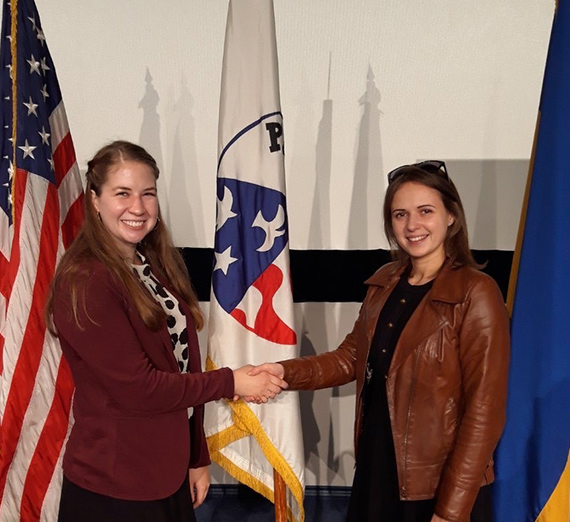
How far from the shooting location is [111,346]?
4.41 feet

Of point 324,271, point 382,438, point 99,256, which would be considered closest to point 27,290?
point 99,256

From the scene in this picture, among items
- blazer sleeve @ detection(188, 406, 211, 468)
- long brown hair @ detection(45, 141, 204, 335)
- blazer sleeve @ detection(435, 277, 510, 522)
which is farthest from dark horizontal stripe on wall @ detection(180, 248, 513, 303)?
blazer sleeve @ detection(435, 277, 510, 522)

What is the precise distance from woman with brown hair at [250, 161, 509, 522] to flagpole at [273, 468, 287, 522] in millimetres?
445

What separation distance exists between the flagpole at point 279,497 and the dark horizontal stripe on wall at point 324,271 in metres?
1.06

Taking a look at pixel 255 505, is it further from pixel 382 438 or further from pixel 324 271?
pixel 382 438

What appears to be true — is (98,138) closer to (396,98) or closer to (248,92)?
(248,92)

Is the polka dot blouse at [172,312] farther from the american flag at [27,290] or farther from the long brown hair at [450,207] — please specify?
the long brown hair at [450,207]

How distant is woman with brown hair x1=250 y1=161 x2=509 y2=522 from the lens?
4.50ft

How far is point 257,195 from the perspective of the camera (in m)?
2.02

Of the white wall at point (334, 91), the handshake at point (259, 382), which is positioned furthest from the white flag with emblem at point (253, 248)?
the white wall at point (334, 91)

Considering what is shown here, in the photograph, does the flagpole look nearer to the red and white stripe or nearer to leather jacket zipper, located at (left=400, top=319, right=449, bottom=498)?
leather jacket zipper, located at (left=400, top=319, right=449, bottom=498)

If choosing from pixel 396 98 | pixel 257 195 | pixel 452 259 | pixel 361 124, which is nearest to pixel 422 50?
pixel 396 98

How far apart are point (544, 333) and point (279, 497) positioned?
1158 mm

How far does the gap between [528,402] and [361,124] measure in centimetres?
163
